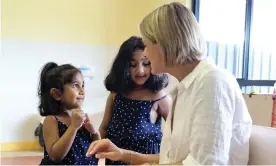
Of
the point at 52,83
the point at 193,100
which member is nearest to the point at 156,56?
the point at 193,100

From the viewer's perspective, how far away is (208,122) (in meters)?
0.94

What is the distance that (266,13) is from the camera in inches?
150

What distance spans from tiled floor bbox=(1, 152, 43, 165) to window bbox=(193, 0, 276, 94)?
203 cm

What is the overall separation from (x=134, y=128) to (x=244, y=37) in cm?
275

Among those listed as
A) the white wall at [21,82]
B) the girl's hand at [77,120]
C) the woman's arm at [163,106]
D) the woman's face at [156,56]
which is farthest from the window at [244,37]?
the woman's face at [156,56]

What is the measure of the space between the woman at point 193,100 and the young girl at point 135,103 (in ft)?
1.23

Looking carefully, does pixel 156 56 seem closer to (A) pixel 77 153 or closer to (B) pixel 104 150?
(B) pixel 104 150

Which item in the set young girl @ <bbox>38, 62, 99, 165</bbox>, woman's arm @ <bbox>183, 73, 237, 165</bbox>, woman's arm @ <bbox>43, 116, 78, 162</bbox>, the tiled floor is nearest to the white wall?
the tiled floor

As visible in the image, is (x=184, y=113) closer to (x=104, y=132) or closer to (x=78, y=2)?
(x=104, y=132)

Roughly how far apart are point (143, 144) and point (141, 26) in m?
0.59

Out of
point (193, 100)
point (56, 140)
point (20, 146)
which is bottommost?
point (20, 146)

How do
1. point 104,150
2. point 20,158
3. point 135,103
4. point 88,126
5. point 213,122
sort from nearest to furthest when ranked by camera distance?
point 213,122, point 104,150, point 88,126, point 135,103, point 20,158

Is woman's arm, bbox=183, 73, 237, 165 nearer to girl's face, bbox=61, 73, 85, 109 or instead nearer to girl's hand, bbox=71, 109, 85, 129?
girl's hand, bbox=71, 109, 85, 129

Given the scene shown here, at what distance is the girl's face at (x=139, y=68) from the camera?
1608 mm
